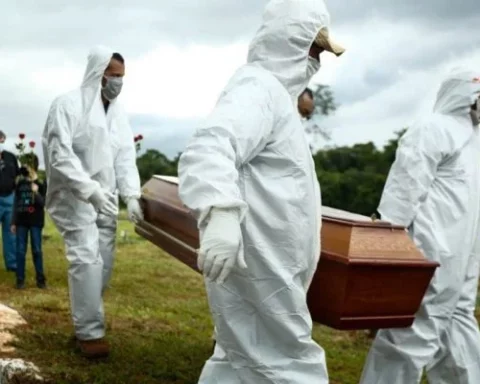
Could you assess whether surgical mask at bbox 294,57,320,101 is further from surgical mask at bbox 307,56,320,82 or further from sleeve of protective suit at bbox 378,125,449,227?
sleeve of protective suit at bbox 378,125,449,227

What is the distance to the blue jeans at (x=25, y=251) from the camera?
25.9 feet

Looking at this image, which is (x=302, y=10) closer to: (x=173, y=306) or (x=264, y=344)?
(x=264, y=344)

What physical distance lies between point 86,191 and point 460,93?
227 centimetres

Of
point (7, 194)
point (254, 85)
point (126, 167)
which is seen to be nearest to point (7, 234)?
point (7, 194)

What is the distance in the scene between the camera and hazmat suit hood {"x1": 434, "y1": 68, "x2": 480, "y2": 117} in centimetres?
493

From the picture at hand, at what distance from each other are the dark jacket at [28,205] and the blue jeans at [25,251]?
0.07 metres

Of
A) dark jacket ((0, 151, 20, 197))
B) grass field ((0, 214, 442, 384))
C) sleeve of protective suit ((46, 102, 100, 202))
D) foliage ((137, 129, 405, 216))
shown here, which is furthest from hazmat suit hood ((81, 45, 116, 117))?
foliage ((137, 129, 405, 216))

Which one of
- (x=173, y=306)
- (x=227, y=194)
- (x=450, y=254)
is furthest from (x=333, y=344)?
(x=227, y=194)

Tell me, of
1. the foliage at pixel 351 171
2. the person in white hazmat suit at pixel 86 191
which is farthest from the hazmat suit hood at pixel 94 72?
the foliage at pixel 351 171

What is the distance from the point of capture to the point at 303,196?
2.80 meters

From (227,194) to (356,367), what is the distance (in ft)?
12.8

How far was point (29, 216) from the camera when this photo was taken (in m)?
8.17

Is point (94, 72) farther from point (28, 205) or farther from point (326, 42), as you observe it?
point (28, 205)

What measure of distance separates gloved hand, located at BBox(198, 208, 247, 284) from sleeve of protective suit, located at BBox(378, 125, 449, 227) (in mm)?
2341
